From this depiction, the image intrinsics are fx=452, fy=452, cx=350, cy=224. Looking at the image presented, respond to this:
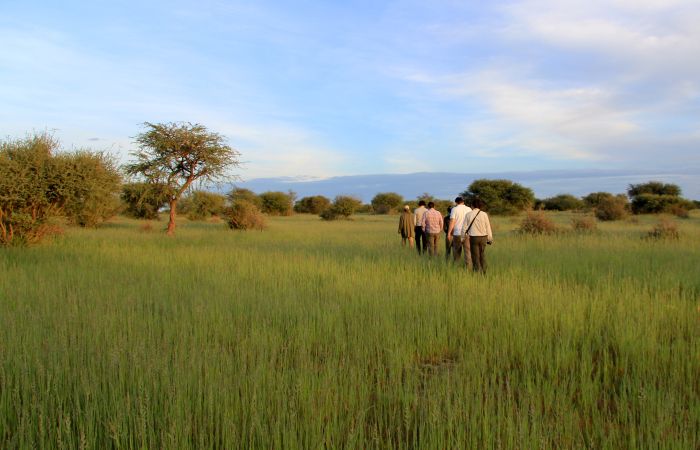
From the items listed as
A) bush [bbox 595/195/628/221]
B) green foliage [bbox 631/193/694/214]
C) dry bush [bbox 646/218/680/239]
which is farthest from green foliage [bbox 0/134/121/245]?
green foliage [bbox 631/193/694/214]

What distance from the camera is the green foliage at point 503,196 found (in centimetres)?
4988

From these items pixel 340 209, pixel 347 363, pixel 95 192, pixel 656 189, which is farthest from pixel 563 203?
pixel 347 363

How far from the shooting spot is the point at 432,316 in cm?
599

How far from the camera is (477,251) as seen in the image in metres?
10.2

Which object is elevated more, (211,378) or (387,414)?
(211,378)

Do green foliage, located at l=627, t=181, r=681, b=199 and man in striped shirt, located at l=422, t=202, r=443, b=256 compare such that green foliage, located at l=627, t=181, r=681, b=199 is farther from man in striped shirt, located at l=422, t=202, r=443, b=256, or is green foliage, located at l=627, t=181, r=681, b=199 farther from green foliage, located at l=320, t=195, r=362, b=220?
man in striped shirt, located at l=422, t=202, r=443, b=256

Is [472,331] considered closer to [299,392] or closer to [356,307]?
[356,307]

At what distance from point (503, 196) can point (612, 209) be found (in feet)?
52.0

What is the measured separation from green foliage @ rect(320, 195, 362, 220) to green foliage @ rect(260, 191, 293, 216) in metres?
10.2

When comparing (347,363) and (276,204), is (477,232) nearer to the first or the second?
(347,363)

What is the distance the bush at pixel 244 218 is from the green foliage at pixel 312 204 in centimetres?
4293

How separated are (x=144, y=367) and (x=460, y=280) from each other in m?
6.01

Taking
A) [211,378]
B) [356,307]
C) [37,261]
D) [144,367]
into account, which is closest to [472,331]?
[356,307]

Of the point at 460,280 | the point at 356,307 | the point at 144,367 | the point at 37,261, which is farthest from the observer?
the point at 37,261
